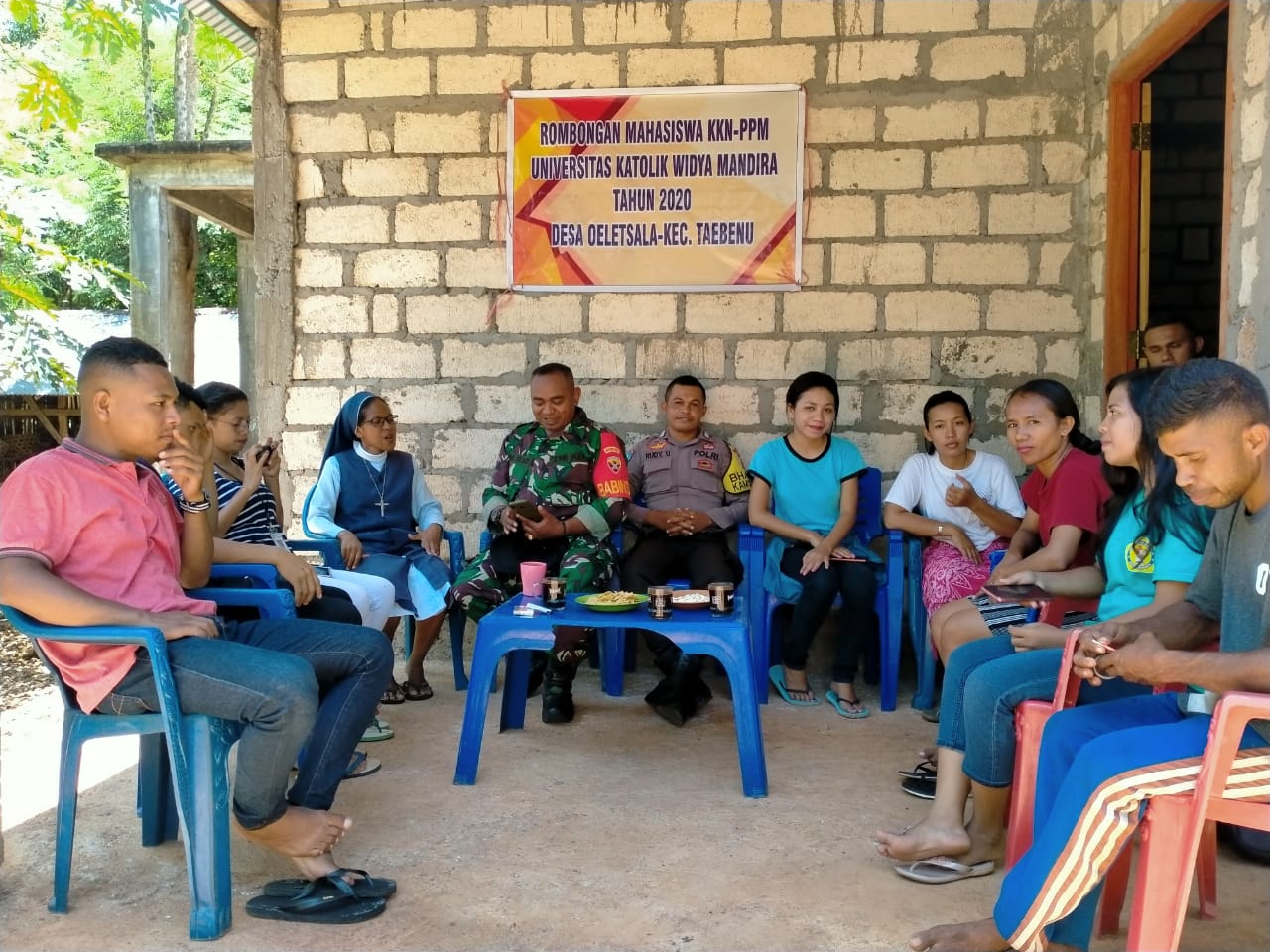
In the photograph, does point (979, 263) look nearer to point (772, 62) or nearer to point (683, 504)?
point (772, 62)

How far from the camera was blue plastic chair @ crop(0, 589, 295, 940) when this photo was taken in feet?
7.59

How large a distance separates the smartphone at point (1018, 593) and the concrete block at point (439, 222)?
2991mm

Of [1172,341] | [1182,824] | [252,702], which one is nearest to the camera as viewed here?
[1182,824]

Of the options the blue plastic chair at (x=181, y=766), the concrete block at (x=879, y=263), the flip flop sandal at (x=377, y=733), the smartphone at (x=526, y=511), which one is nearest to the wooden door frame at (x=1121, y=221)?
the concrete block at (x=879, y=263)

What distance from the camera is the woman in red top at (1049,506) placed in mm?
3285

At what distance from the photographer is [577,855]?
2822 mm

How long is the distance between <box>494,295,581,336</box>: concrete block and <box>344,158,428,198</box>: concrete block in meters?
0.69

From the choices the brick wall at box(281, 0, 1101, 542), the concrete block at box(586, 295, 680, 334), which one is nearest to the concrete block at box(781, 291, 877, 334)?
the brick wall at box(281, 0, 1101, 542)

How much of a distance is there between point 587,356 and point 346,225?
4.29ft

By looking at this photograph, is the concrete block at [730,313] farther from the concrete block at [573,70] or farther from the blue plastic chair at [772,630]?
the concrete block at [573,70]

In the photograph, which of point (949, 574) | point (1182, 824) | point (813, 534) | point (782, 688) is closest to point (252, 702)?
point (1182, 824)

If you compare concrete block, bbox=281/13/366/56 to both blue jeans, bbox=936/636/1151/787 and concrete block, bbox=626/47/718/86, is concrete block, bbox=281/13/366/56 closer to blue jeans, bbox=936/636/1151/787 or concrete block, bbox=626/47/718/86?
concrete block, bbox=626/47/718/86

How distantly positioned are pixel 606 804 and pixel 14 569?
172 centimetres

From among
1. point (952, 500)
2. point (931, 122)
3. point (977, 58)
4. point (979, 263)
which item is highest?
point (977, 58)
